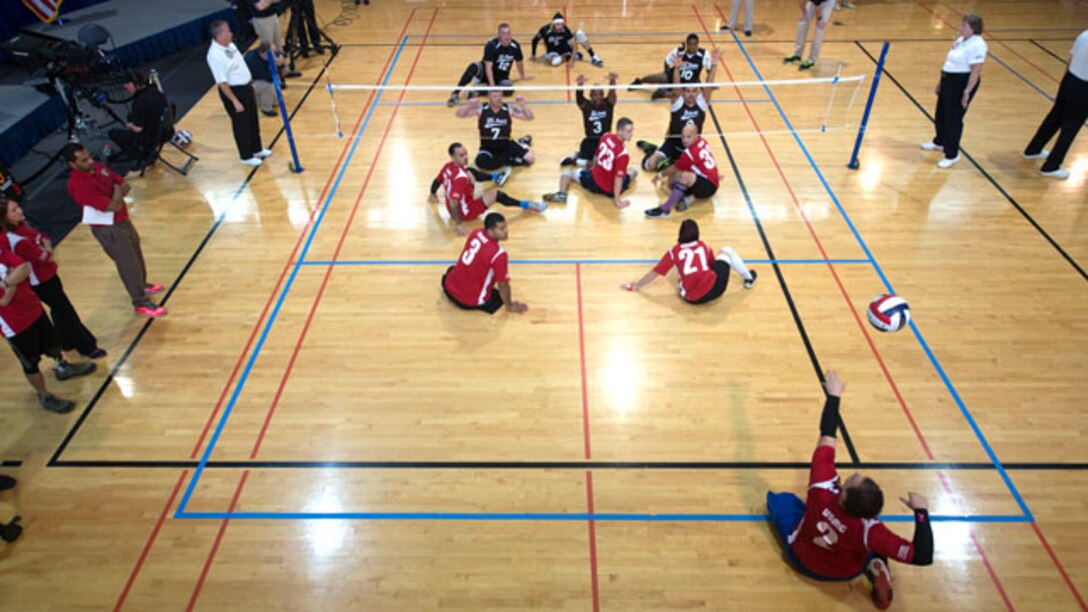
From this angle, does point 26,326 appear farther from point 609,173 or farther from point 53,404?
point 609,173

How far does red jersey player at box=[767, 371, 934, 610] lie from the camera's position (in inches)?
171

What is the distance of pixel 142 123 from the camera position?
32.5 ft

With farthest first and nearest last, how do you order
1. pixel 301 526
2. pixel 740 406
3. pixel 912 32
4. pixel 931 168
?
pixel 912 32 → pixel 931 168 → pixel 740 406 → pixel 301 526

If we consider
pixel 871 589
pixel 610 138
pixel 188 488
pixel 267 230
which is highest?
pixel 610 138

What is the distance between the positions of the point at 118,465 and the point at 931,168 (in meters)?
11.5

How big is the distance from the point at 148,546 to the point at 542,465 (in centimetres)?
339

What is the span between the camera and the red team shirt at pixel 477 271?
7.10 metres

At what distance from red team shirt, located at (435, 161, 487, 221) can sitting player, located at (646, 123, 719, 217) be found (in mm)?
2473

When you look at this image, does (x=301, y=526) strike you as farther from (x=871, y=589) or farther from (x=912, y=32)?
(x=912, y=32)

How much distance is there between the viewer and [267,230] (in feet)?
29.7

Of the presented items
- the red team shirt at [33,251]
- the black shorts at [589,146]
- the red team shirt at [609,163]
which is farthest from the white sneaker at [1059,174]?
the red team shirt at [33,251]

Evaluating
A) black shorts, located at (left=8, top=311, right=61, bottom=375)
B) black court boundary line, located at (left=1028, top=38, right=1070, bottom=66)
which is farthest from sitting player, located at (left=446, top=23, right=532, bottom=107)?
black court boundary line, located at (left=1028, top=38, right=1070, bottom=66)

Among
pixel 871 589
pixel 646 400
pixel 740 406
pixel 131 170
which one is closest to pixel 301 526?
pixel 646 400

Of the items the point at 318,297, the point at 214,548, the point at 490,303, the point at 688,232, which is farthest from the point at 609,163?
the point at 214,548
